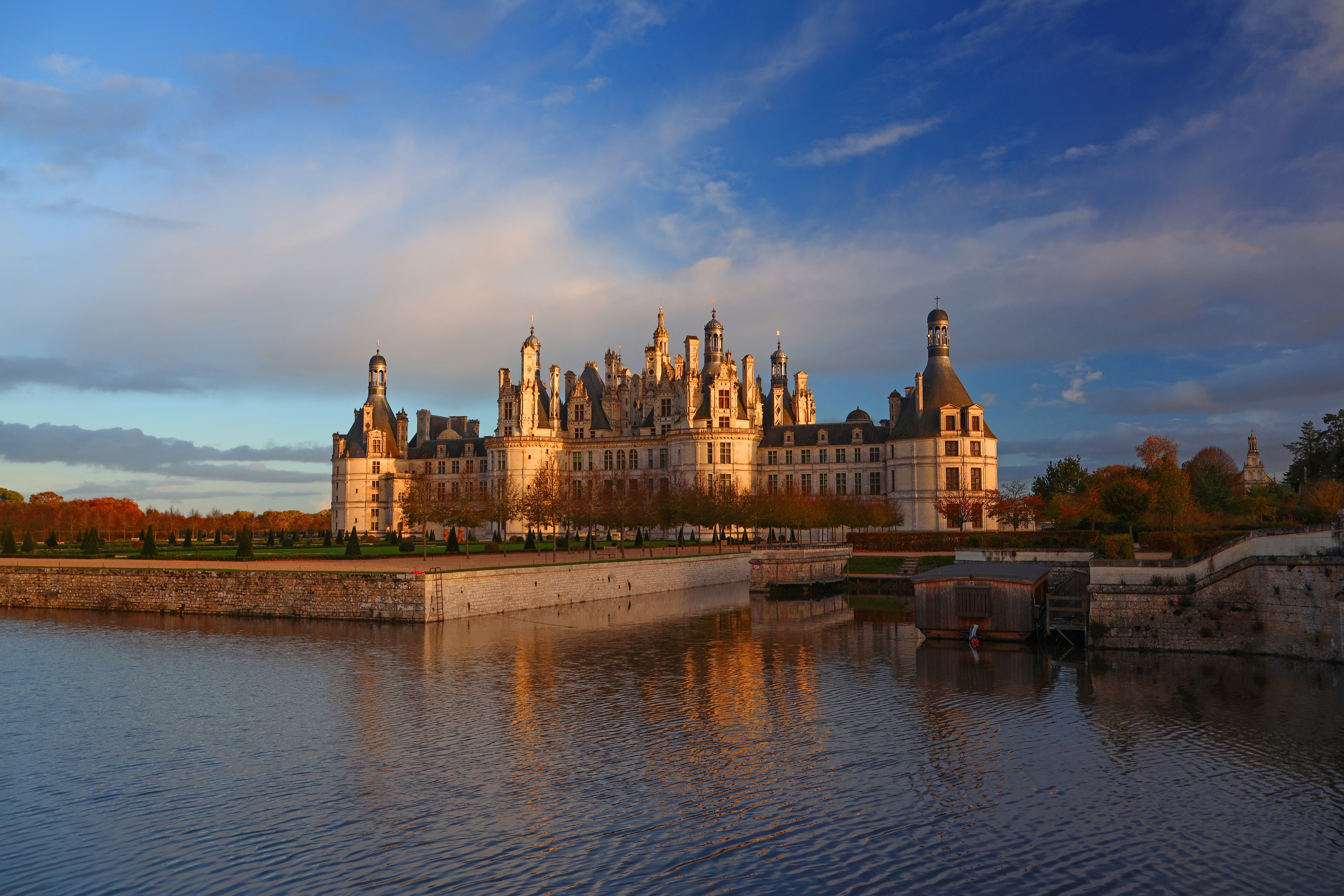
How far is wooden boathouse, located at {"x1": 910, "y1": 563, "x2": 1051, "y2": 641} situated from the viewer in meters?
33.1

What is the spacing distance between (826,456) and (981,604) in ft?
170

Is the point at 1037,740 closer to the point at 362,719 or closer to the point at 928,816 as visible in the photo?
the point at 928,816

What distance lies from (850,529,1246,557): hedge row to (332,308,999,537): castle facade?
12052mm

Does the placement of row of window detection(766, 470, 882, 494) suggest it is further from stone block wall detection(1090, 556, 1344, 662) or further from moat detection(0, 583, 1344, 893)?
moat detection(0, 583, 1344, 893)

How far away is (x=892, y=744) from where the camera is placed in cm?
1895

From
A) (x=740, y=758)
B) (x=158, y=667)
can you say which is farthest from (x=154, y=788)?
(x=158, y=667)

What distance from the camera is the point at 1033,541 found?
54156 millimetres

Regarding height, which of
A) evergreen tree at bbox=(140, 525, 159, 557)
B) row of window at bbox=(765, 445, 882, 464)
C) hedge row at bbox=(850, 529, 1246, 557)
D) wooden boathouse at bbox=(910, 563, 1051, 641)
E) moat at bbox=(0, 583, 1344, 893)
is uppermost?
row of window at bbox=(765, 445, 882, 464)

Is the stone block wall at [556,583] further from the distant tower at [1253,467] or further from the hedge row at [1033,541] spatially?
the distant tower at [1253,467]

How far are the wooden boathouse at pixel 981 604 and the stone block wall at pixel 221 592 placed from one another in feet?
62.5

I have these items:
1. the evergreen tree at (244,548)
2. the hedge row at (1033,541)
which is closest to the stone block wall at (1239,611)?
the hedge row at (1033,541)

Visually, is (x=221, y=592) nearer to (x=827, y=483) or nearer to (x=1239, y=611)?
(x=1239, y=611)

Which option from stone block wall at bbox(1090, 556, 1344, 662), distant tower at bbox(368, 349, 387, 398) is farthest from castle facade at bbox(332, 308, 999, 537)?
stone block wall at bbox(1090, 556, 1344, 662)

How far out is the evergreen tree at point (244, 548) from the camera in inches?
1842
